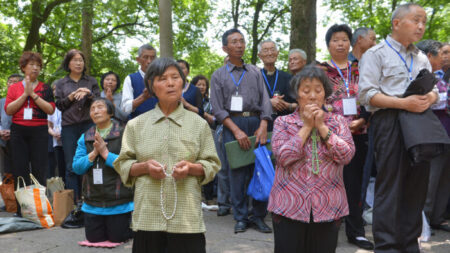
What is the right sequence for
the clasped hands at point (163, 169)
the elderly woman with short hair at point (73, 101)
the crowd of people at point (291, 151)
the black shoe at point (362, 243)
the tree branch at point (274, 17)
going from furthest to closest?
the tree branch at point (274, 17) < the elderly woman with short hair at point (73, 101) < the black shoe at point (362, 243) < the crowd of people at point (291, 151) < the clasped hands at point (163, 169)

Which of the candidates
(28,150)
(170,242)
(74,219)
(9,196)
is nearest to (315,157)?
(170,242)

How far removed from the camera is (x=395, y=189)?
129 inches

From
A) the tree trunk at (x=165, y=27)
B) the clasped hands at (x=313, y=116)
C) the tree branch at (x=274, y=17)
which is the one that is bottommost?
the clasped hands at (x=313, y=116)

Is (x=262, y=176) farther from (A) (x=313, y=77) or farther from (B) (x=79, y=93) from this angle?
(B) (x=79, y=93)

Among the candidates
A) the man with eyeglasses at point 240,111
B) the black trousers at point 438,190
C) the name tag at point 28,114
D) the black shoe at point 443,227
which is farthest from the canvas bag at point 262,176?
the name tag at point 28,114

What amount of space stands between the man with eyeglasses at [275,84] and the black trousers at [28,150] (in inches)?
131

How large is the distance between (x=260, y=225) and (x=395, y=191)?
6.12 ft

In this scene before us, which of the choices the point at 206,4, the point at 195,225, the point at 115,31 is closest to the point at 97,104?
the point at 195,225

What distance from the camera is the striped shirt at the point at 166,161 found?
2655 mm

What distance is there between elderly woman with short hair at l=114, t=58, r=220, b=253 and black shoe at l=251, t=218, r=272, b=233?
2010 millimetres

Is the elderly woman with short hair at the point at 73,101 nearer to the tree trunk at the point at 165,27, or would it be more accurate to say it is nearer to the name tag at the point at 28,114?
the name tag at the point at 28,114

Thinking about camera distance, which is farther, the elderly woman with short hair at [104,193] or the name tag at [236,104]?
the name tag at [236,104]

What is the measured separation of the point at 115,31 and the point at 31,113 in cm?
1461

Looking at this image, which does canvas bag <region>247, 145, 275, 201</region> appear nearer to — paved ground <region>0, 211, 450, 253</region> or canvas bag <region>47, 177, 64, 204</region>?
paved ground <region>0, 211, 450, 253</region>
